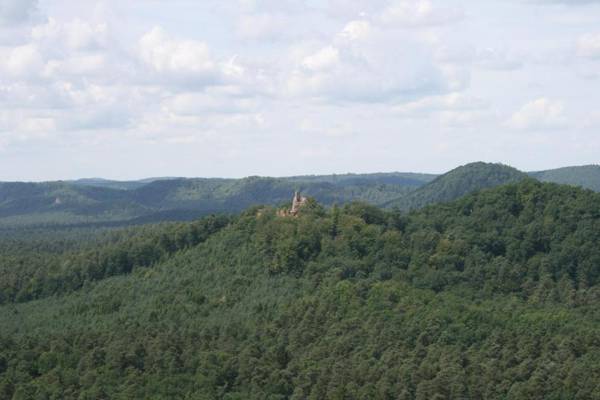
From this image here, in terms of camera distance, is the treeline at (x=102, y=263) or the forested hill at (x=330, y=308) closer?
the forested hill at (x=330, y=308)

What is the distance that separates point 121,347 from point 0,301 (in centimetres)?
4604

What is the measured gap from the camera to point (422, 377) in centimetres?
7562

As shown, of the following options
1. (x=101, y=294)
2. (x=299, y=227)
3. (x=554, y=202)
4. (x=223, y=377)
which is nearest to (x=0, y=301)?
(x=101, y=294)

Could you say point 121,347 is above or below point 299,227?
below

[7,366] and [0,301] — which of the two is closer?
[7,366]

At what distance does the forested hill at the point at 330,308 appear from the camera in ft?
251

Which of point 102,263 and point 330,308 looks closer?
point 330,308

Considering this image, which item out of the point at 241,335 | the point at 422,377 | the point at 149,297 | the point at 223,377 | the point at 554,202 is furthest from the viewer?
the point at 554,202

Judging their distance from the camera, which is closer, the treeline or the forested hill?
the forested hill

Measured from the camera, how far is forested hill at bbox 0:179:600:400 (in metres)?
76.6

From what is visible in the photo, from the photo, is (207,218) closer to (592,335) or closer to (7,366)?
(7,366)

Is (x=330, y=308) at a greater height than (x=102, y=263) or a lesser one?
lesser

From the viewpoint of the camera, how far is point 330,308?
91.7 m

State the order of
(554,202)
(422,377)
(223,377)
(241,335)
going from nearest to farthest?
(422,377) → (223,377) → (241,335) → (554,202)
